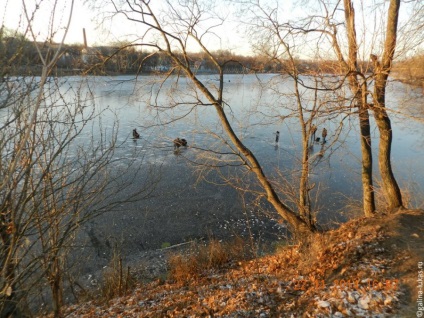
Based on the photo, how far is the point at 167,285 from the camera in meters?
7.32

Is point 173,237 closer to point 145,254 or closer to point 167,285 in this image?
point 145,254

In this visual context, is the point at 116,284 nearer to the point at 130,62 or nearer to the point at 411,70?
the point at 130,62

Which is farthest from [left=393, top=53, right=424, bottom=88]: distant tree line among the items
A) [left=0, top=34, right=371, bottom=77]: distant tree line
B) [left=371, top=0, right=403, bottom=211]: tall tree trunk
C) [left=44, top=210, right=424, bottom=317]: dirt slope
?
[left=44, top=210, right=424, bottom=317]: dirt slope

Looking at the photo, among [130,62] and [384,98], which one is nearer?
[384,98]

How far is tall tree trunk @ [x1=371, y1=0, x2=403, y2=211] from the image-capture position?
595cm

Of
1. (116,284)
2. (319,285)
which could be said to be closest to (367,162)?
(319,285)

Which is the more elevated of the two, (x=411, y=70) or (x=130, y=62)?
(x=130, y=62)

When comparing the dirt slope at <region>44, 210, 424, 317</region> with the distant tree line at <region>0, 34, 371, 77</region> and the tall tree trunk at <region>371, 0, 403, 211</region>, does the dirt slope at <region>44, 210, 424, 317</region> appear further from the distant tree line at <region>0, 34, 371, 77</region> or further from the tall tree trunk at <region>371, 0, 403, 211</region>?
the distant tree line at <region>0, 34, 371, 77</region>

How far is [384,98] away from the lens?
6.53m

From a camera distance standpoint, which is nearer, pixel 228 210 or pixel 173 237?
pixel 173 237

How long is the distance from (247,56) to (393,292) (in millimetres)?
6155

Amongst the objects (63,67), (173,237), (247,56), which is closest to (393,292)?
(247,56)

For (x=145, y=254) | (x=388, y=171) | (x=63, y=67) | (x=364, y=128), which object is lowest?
(x=145, y=254)

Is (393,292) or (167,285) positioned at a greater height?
(393,292)
